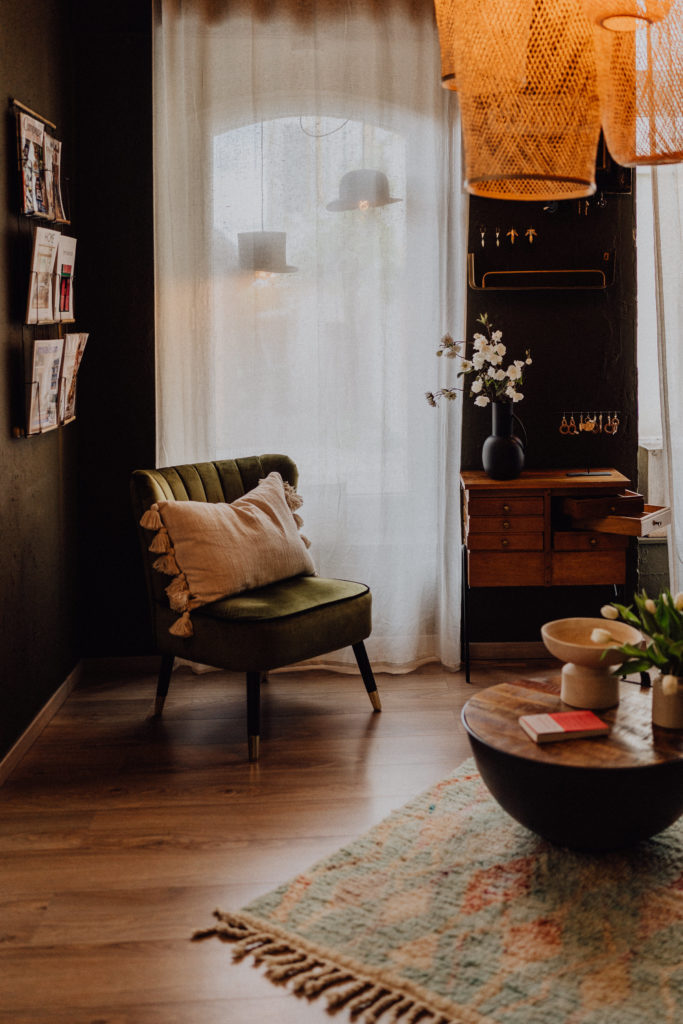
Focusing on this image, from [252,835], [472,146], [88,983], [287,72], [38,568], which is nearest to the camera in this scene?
[472,146]

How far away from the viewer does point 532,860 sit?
262 cm

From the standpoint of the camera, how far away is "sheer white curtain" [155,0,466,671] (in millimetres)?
4168

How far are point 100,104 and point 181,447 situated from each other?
1.51 meters

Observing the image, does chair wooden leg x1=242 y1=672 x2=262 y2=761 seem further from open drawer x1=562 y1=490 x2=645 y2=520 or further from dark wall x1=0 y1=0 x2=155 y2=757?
open drawer x1=562 y1=490 x2=645 y2=520

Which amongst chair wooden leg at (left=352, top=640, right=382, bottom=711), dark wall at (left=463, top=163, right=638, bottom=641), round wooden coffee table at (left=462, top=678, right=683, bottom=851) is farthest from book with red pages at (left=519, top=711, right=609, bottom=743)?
dark wall at (left=463, top=163, right=638, bottom=641)

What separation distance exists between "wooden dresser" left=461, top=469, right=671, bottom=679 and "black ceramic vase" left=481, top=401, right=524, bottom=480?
0.08m

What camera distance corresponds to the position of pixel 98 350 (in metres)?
4.31

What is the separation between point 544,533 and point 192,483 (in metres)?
1.44

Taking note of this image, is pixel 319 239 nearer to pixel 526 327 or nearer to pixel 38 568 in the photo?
pixel 526 327

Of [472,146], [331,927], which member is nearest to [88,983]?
[331,927]

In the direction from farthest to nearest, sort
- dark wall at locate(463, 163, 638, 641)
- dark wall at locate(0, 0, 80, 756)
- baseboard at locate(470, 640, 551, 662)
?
1. baseboard at locate(470, 640, 551, 662)
2. dark wall at locate(463, 163, 638, 641)
3. dark wall at locate(0, 0, 80, 756)

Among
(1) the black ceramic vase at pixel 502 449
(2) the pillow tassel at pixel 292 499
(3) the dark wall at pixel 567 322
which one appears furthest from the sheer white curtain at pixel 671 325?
(2) the pillow tassel at pixel 292 499

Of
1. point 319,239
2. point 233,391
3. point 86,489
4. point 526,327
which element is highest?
point 319,239

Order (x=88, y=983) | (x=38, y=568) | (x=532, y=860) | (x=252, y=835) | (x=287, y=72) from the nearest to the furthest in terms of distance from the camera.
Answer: (x=88, y=983) → (x=532, y=860) → (x=252, y=835) → (x=38, y=568) → (x=287, y=72)
